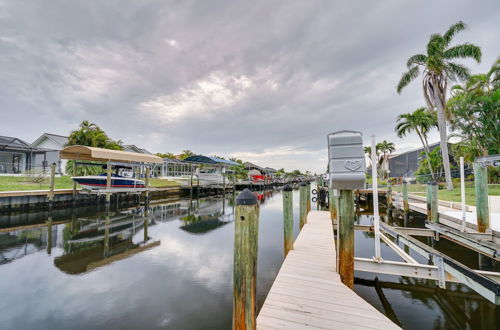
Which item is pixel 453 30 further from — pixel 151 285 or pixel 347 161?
pixel 151 285

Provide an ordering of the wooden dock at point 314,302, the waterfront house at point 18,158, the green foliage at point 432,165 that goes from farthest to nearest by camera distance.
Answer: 1. the green foliage at point 432,165
2. the waterfront house at point 18,158
3. the wooden dock at point 314,302

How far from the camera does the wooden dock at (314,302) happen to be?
2297 millimetres

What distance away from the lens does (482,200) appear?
17.2 ft

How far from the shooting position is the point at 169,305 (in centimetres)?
409

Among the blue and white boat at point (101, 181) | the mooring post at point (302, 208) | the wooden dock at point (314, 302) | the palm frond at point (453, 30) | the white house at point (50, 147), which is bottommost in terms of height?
the wooden dock at point (314, 302)

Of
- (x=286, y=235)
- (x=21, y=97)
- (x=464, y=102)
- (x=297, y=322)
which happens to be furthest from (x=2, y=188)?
(x=464, y=102)

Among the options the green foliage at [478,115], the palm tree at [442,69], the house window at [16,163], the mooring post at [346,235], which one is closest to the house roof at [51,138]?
the house window at [16,163]

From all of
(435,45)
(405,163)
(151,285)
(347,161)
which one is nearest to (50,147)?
(151,285)

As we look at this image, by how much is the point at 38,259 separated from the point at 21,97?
22869mm

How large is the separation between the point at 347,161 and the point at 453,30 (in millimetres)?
22830

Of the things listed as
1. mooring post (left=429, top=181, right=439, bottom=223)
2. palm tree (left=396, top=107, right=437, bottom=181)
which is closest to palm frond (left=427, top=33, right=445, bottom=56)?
palm tree (left=396, top=107, right=437, bottom=181)

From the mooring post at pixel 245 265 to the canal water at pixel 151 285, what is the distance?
2.10 meters

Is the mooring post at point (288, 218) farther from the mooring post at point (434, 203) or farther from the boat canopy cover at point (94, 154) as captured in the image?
the boat canopy cover at point (94, 154)

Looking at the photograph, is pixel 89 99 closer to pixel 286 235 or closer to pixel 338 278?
pixel 286 235
